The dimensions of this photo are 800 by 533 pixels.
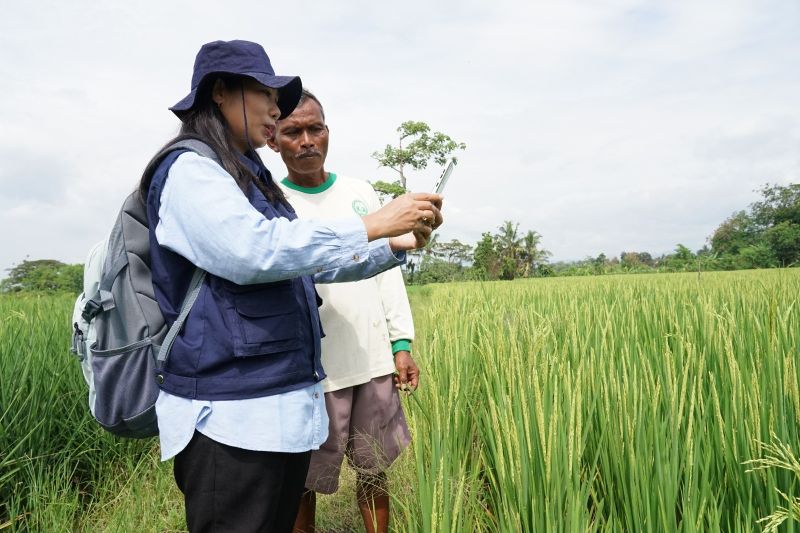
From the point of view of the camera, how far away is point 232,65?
4.02 ft

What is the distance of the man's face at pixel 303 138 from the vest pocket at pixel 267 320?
0.84 metres

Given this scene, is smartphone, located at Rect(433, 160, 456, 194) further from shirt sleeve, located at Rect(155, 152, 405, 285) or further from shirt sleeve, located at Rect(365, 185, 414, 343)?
shirt sleeve, located at Rect(365, 185, 414, 343)

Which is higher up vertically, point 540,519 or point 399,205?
point 399,205

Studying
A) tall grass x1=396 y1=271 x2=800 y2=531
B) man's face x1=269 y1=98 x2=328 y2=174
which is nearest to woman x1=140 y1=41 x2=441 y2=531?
tall grass x1=396 y1=271 x2=800 y2=531

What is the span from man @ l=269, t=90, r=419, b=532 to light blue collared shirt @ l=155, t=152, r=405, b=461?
2.34 feet

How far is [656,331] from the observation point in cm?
250

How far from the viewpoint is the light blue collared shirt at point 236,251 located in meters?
1.05

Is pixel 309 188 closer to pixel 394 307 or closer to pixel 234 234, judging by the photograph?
pixel 394 307

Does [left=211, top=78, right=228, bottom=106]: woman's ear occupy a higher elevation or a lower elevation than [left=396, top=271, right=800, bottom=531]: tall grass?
higher

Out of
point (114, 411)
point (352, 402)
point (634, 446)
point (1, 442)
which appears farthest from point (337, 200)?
point (1, 442)

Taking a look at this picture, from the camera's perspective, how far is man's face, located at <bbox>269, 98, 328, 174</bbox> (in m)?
1.93

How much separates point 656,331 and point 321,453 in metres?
1.57

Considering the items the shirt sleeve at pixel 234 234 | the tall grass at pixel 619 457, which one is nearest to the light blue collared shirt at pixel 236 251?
the shirt sleeve at pixel 234 234

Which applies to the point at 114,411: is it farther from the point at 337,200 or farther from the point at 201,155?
the point at 337,200
